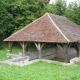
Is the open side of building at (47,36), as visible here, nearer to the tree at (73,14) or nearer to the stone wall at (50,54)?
the stone wall at (50,54)

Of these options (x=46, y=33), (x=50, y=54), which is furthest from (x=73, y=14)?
(x=46, y=33)

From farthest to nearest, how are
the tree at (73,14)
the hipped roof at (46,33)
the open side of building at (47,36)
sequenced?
the tree at (73,14)
the hipped roof at (46,33)
the open side of building at (47,36)

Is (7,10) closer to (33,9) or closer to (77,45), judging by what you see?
(33,9)

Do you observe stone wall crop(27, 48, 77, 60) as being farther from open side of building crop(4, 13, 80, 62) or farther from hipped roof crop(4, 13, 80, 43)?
hipped roof crop(4, 13, 80, 43)

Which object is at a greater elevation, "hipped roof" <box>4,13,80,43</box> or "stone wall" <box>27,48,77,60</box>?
"hipped roof" <box>4,13,80,43</box>

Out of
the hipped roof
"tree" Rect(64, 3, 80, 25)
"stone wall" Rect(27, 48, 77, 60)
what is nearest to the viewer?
the hipped roof

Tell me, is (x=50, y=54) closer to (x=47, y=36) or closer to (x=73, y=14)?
(x=47, y=36)

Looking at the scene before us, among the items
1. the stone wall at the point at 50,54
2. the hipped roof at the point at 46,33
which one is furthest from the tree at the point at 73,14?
the hipped roof at the point at 46,33

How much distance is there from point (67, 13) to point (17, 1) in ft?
24.6

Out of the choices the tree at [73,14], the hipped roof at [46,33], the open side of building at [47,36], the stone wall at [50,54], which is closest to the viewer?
the open side of building at [47,36]

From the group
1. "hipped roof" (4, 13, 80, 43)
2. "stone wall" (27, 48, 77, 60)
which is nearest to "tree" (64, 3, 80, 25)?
"stone wall" (27, 48, 77, 60)

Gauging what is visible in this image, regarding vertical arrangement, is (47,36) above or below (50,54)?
above

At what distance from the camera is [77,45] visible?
1739 cm

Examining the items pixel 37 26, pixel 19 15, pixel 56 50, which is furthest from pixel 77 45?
pixel 19 15
